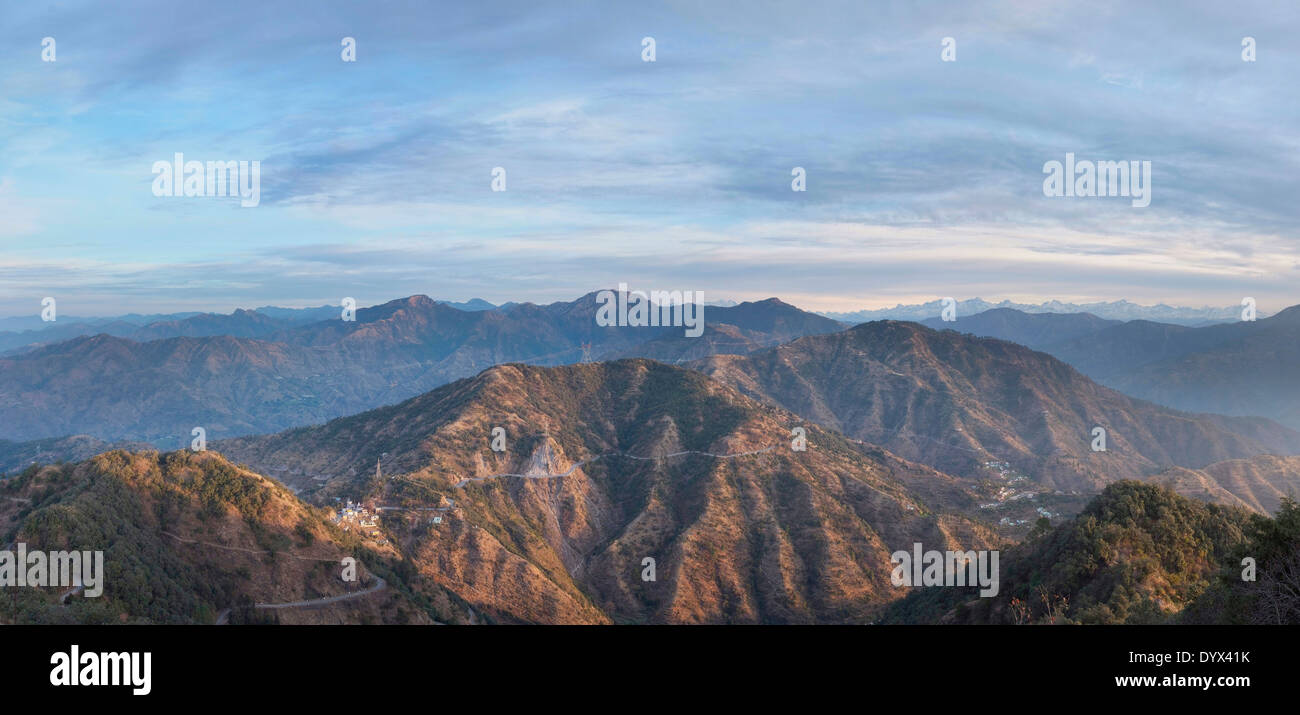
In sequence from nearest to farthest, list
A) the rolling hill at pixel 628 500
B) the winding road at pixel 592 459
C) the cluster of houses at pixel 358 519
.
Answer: the cluster of houses at pixel 358 519, the rolling hill at pixel 628 500, the winding road at pixel 592 459

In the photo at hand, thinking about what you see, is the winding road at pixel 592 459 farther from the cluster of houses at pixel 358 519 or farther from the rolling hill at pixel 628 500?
the cluster of houses at pixel 358 519

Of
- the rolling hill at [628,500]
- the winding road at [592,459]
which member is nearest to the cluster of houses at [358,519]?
the rolling hill at [628,500]

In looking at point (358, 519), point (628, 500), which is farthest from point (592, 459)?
point (358, 519)

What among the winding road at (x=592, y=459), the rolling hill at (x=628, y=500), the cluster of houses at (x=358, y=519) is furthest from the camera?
the winding road at (x=592, y=459)

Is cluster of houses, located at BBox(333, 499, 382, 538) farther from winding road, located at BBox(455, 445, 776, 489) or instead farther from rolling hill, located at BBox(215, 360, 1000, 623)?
winding road, located at BBox(455, 445, 776, 489)

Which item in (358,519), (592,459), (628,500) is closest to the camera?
(358,519)

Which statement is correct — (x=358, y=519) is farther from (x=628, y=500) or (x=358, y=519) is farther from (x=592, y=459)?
(x=592, y=459)

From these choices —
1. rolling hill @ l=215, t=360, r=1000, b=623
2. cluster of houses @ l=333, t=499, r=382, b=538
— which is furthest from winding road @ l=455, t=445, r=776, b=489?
cluster of houses @ l=333, t=499, r=382, b=538

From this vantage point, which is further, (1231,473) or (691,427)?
(1231,473)
